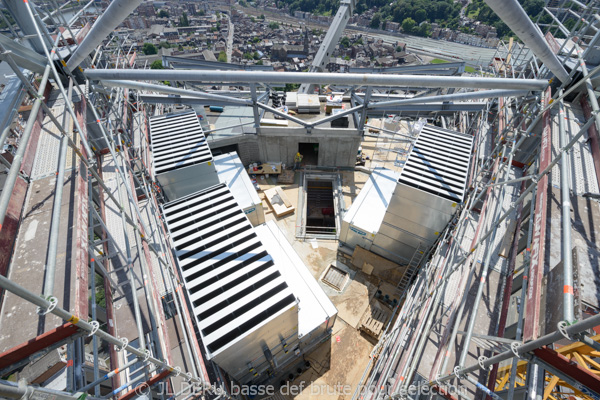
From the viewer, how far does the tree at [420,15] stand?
110 m

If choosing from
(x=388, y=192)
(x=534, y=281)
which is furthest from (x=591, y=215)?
(x=388, y=192)

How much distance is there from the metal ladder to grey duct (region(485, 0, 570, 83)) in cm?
853

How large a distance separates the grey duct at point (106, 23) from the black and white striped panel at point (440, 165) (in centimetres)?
1170

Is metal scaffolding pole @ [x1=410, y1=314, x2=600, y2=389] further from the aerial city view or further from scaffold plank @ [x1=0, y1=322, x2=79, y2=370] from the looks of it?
scaffold plank @ [x1=0, y1=322, x2=79, y2=370]

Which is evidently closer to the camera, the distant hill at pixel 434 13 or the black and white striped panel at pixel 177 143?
the black and white striped panel at pixel 177 143

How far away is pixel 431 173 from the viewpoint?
11086mm

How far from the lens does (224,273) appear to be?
8023 millimetres

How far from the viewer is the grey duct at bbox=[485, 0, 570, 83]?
25.5 feet

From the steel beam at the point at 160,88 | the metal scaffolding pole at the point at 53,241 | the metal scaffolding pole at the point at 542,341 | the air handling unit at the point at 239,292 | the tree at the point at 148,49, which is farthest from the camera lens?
the tree at the point at 148,49

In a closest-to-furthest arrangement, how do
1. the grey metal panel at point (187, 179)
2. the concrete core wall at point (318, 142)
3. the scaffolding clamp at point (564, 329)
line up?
1. the scaffolding clamp at point (564, 329)
2. the grey metal panel at point (187, 179)
3. the concrete core wall at point (318, 142)

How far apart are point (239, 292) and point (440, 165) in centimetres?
1026

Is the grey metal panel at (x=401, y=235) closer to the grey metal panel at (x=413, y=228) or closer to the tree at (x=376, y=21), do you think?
the grey metal panel at (x=413, y=228)

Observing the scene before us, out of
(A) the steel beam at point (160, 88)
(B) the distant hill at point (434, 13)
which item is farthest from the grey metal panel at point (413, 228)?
(B) the distant hill at point (434, 13)

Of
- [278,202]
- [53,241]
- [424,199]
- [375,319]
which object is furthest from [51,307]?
[278,202]
